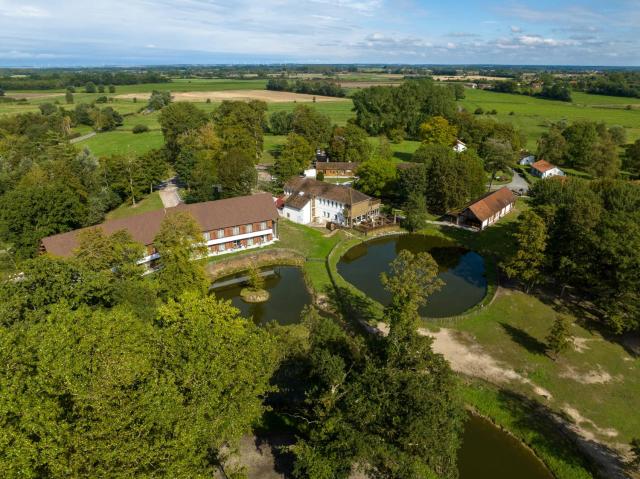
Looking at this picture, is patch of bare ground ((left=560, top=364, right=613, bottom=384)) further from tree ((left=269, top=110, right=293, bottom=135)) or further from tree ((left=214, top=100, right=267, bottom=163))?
tree ((left=269, top=110, right=293, bottom=135))

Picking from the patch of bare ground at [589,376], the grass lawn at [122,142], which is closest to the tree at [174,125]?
the grass lawn at [122,142]

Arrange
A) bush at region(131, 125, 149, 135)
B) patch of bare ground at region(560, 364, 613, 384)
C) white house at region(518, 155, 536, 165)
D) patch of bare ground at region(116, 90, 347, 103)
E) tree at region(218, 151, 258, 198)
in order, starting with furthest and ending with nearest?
patch of bare ground at region(116, 90, 347, 103) < bush at region(131, 125, 149, 135) < white house at region(518, 155, 536, 165) < tree at region(218, 151, 258, 198) < patch of bare ground at region(560, 364, 613, 384)

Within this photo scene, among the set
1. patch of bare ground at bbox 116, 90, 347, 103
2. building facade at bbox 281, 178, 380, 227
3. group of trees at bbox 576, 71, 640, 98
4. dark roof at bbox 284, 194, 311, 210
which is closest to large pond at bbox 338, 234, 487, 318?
building facade at bbox 281, 178, 380, 227

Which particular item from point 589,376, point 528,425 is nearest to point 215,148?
point 528,425

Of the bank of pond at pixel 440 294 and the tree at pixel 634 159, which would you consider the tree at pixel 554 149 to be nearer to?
the tree at pixel 634 159

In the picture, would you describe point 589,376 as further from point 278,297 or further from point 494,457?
point 278,297
